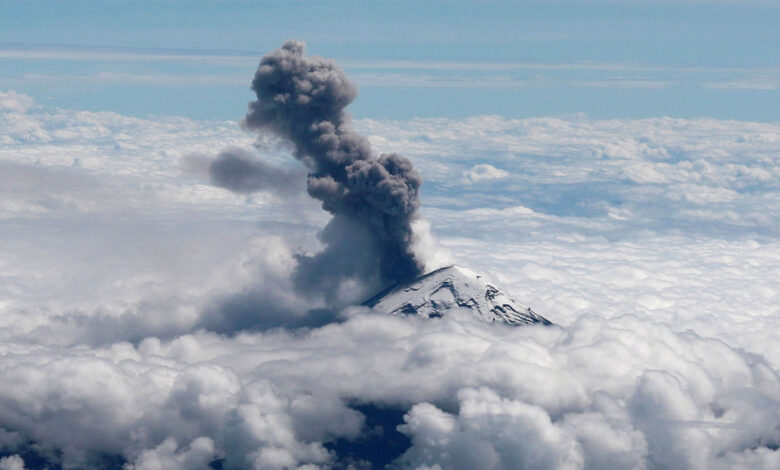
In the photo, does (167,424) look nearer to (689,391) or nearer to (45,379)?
(45,379)

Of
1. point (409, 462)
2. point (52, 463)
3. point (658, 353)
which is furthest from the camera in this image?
point (658, 353)

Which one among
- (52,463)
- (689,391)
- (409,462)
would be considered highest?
(689,391)

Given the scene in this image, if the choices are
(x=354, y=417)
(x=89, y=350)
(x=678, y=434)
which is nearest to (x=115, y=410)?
(x=89, y=350)

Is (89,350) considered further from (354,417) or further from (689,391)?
(689,391)

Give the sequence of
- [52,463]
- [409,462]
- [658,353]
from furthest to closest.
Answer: [658,353], [52,463], [409,462]

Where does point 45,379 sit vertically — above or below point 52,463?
above

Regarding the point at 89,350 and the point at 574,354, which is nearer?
the point at 574,354
